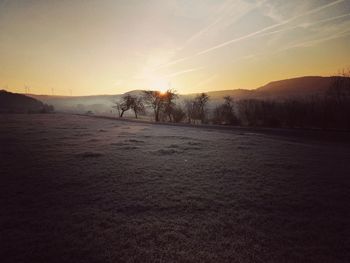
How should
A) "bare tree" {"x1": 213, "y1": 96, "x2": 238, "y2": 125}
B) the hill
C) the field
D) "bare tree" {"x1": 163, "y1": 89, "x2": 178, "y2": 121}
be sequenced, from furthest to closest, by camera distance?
1. the hill
2. "bare tree" {"x1": 163, "y1": 89, "x2": 178, "y2": 121}
3. "bare tree" {"x1": 213, "y1": 96, "x2": 238, "y2": 125}
4. the field

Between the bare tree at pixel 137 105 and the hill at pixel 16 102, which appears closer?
the bare tree at pixel 137 105

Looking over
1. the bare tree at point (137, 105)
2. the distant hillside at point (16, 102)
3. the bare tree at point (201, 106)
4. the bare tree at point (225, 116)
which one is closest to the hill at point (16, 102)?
the distant hillside at point (16, 102)

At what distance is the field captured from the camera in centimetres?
551

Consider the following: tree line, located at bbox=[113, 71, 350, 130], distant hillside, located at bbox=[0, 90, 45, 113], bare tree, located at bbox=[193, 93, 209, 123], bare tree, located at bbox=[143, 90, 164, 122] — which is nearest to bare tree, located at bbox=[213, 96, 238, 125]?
tree line, located at bbox=[113, 71, 350, 130]

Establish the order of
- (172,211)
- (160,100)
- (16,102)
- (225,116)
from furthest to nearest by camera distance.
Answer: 1. (16,102)
2. (160,100)
3. (225,116)
4. (172,211)

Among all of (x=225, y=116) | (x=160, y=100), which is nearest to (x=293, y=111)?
(x=225, y=116)

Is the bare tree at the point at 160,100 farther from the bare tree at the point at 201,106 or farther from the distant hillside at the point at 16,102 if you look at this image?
the distant hillside at the point at 16,102

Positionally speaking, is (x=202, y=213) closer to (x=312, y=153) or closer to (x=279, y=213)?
(x=279, y=213)

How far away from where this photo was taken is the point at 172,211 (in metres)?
7.82

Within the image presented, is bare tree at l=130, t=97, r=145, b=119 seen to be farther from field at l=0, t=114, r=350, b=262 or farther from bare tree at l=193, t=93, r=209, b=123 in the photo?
field at l=0, t=114, r=350, b=262

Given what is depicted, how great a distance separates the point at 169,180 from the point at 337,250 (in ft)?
24.2

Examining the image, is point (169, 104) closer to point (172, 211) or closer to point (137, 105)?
point (137, 105)

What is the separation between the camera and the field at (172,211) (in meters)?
5.51

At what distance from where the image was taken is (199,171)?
12.8 metres
